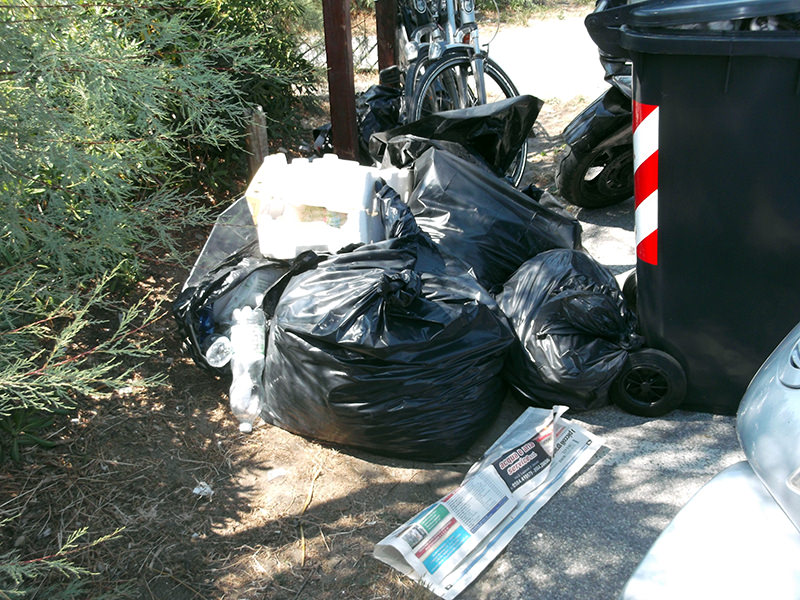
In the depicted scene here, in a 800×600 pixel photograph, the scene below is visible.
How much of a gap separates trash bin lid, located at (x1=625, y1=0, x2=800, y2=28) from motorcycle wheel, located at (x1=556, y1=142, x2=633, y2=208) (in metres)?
1.68

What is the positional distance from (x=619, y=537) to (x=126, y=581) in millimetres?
1456

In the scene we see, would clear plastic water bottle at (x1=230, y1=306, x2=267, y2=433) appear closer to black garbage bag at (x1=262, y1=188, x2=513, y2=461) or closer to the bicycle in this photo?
black garbage bag at (x1=262, y1=188, x2=513, y2=461)

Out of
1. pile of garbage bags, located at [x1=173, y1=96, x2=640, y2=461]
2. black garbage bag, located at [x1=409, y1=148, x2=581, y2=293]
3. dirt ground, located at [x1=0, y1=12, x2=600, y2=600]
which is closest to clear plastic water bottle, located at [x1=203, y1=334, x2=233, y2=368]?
pile of garbage bags, located at [x1=173, y1=96, x2=640, y2=461]

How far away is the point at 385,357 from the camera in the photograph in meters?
2.37

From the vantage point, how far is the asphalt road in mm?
2059

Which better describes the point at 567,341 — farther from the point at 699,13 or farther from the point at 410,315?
the point at 699,13

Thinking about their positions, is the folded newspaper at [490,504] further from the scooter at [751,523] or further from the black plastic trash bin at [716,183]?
the scooter at [751,523]

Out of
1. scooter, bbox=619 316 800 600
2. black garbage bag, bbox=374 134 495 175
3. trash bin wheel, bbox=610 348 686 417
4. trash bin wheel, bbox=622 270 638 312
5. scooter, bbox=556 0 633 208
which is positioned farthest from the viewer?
scooter, bbox=556 0 633 208

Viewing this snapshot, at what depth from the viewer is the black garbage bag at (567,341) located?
260 centimetres

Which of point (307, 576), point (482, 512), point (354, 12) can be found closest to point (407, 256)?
point (482, 512)

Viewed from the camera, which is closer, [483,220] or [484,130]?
[483,220]

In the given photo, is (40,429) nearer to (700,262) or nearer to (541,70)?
(700,262)

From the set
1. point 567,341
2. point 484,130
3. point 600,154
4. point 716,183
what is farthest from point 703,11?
point 600,154

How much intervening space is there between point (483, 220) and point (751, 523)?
6.64 ft
